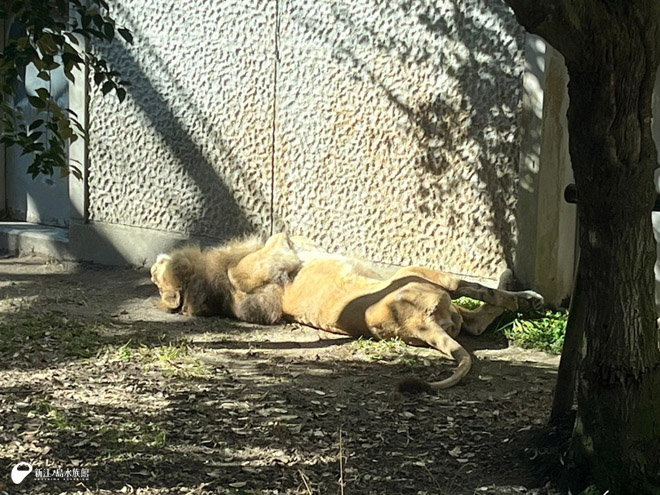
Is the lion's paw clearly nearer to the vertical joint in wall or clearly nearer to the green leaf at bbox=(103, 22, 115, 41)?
the vertical joint in wall

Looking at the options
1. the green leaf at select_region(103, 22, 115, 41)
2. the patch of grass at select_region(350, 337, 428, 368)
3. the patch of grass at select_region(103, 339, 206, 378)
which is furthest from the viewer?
the patch of grass at select_region(350, 337, 428, 368)

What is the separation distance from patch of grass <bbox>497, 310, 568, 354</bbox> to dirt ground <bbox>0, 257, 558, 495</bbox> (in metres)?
0.09

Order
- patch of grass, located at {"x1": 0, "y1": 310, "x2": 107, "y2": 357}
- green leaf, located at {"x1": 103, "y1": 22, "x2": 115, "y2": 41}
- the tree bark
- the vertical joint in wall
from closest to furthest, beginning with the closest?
the tree bark
green leaf, located at {"x1": 103, "y1": 22, "x2": 115, "y2": 41}
patch of grass, located at {"x1": 0, "y1": 310, "x2": 107, "y2": 357}
the vertical joint in wall

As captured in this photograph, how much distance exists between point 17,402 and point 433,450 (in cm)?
187

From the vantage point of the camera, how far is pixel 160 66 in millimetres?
7641

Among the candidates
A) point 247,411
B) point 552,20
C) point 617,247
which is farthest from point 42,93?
point 617,247

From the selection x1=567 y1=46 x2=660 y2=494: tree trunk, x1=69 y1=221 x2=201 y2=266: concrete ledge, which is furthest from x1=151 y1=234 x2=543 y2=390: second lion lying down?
x1=567 y1=46 x2=660 y2=494: tree trunk

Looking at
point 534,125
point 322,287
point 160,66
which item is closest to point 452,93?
point 534,125

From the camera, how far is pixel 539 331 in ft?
18.3

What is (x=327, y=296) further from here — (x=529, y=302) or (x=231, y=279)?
(x=529, y=302)

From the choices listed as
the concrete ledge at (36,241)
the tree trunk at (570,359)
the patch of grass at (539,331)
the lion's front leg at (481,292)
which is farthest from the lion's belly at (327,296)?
the concrete ledge at (36,241)

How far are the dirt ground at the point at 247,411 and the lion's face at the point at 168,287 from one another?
0.14m

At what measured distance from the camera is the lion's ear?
21.0 feet

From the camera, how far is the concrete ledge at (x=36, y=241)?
8344 millimetres
